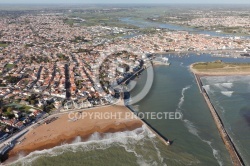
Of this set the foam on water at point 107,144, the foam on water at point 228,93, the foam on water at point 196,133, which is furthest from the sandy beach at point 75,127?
the foam on water at point 228,93

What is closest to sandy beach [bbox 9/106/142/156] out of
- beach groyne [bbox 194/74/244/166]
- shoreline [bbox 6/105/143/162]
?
shoreline [bbox 6/105/143/162]

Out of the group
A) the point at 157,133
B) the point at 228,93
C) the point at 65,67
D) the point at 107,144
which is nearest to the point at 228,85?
the point at 228,93

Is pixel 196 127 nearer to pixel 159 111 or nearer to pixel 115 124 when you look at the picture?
pixel 159 111


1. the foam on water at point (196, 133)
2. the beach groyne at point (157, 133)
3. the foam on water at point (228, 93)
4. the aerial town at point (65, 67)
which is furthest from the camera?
the foam on water at point (228, 93)

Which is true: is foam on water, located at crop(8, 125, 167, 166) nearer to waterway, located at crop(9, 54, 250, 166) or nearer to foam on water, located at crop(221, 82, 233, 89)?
waterway, located at crop(9, 54, 250, 166)

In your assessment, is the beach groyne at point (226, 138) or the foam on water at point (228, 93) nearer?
the beach groyne at point (226, 138)

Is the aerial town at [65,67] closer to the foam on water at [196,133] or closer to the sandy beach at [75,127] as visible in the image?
the sandy beach at [75,127]

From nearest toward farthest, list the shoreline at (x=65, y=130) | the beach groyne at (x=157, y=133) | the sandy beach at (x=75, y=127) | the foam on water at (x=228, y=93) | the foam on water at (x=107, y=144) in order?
the foam on water at (x=107, y=144) → the shoreline at (x=65, y=130) → the sandy beach at (x=75, y=127) → the beach groyne at (x=157, y=133) → the foam on water at (x=228, y=93)
